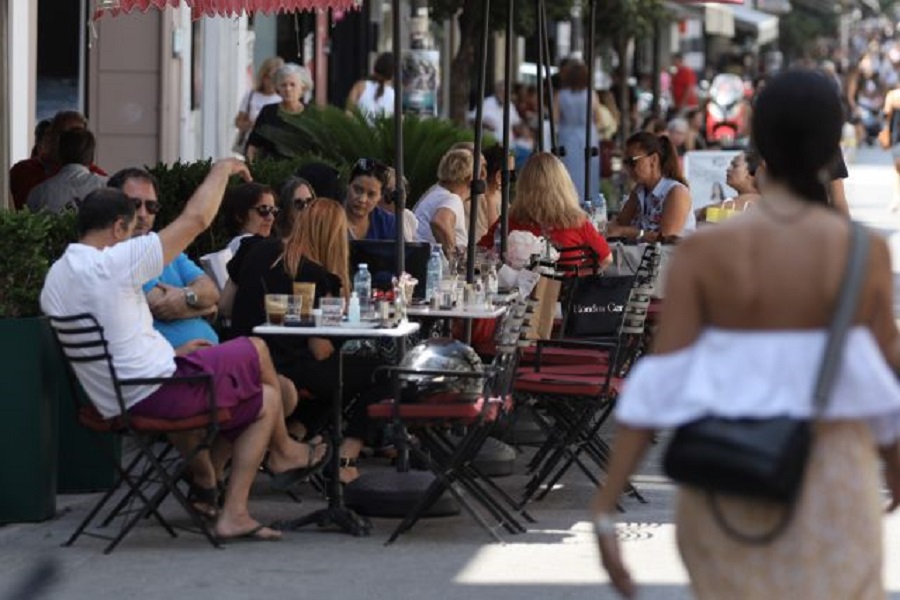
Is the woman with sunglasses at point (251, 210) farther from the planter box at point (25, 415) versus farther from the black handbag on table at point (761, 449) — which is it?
the black handbag on table at point (761, 449)

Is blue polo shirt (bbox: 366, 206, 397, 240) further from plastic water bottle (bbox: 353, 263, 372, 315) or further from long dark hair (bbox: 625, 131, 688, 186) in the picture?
plastic water bottle (bbox: 353, 263, 372, 315)

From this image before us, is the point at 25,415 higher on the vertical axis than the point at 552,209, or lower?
lower

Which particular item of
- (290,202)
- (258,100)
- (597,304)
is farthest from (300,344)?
(258,100)

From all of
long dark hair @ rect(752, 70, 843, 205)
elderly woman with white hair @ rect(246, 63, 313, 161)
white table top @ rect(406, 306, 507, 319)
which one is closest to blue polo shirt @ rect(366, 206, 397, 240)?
white table top @ rect(406, 306, 507, 319)

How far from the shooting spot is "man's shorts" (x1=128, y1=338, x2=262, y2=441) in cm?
886

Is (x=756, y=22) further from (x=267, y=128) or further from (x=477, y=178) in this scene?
(x=477, y=178)

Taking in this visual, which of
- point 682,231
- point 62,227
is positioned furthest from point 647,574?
point 682,231

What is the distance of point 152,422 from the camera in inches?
348

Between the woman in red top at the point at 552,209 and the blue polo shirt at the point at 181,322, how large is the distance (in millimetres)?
2698

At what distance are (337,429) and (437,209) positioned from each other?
3.91 meters

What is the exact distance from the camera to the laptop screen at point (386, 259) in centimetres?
1084

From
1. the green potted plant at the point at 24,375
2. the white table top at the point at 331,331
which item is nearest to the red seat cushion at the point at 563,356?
the white table top at the point at 331,331

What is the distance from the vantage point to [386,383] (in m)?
10.2

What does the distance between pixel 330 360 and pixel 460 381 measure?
2.85 ft
